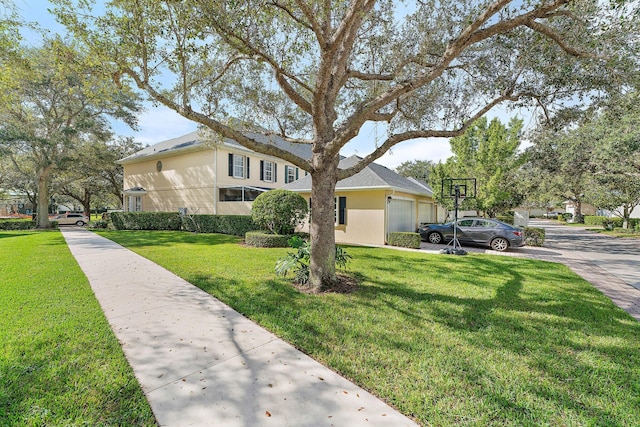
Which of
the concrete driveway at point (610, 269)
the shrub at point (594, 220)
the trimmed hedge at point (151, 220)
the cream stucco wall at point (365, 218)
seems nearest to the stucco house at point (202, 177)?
the trimmed hedge at point (151, 220)

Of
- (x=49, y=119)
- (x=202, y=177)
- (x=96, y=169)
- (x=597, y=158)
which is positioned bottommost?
(x=202, y=177)

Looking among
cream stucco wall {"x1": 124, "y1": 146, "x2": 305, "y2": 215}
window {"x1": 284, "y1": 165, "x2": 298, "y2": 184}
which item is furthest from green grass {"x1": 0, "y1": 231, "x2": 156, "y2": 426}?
window {"x1": 284, "y1": 165, "x2": 298, "y2": 184}

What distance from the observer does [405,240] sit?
41.6 ft

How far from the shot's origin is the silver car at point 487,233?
479 inches

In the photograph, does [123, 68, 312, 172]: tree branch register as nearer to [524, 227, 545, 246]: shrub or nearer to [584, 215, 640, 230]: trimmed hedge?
[524, 227, 545, 246]: shrub

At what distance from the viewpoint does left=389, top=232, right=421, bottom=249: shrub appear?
12482 millimetres

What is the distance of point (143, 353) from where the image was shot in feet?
10.8

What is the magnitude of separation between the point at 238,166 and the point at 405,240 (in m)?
12.5

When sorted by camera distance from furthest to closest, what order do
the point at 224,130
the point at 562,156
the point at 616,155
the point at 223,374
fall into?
1. the point at 562,156
2. the point at 616,155
3. the point at 224,130
4. the point at 223,374

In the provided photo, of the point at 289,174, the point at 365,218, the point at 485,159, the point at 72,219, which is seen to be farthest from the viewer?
the point at 72,219

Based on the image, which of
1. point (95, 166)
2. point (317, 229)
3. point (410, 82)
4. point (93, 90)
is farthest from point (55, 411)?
point (95, 166)

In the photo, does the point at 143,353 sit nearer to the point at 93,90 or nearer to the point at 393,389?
the point at 393,389

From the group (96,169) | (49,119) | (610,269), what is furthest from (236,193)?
(610,269)

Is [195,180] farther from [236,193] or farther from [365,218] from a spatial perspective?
[365,218]
